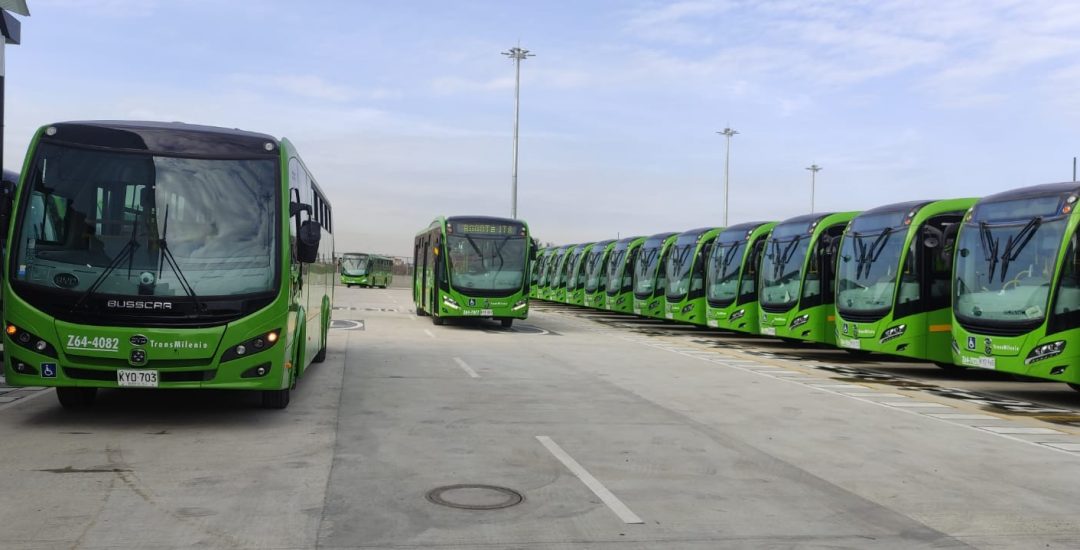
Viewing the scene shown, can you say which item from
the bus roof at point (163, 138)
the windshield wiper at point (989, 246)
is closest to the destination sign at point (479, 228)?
the windshield wiper at point (989, 246)

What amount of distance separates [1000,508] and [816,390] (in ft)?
24.1

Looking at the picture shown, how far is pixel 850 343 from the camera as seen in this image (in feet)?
59.4

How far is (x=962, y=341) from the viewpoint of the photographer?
14.5m

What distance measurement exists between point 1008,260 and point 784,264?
7825mm

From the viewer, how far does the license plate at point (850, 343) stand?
704 inches

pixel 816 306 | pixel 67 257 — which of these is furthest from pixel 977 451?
pixel 816 306

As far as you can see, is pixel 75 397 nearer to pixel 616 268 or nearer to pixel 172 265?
pixel 172 265

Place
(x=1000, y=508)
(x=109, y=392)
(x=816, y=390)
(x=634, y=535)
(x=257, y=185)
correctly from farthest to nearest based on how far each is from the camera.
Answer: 1. (x=816, y=390)
2. (x=109, y=392)
3. (x=257, y=185)
4. (x=1000, y=508)
5. (x=634, y=535)

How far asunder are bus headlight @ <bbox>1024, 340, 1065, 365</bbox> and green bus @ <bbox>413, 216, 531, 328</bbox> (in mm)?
14179

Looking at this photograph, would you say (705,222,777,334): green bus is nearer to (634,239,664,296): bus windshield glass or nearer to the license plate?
the license plate

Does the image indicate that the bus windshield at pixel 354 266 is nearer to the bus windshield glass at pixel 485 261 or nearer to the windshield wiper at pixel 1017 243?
the bus windshield glass at pixel 485 261

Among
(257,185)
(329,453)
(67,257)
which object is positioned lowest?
(329,453)

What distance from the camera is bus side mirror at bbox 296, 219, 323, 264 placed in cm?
952

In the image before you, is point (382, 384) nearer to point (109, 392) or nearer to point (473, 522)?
point (109, 392)
